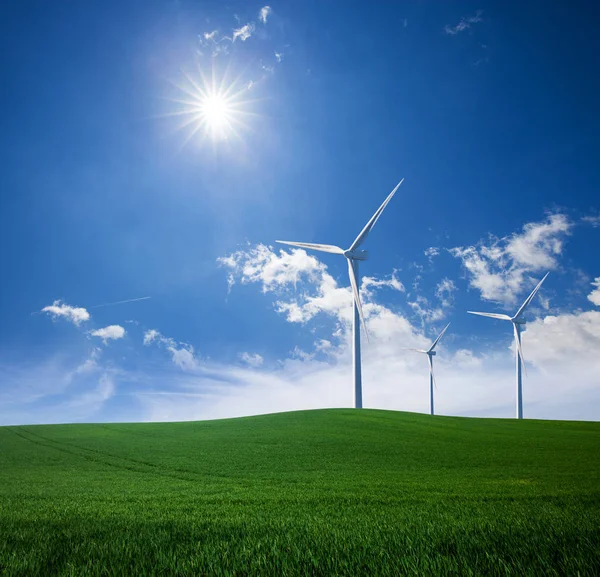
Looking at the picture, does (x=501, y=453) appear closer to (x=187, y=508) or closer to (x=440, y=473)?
(x=440, y=473)

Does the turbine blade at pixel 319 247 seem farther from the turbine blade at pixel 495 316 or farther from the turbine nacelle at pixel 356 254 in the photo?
the turbine blade at pixel 495 316

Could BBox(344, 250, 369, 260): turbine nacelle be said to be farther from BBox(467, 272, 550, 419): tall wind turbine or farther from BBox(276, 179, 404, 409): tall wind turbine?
BBox(467, 272, 550, 419): tall wind turbine

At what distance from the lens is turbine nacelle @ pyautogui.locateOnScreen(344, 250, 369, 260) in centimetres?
6062

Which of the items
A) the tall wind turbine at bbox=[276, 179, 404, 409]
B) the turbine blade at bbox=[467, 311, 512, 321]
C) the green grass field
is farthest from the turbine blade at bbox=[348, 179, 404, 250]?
the turbine blade at bbox=[467, 311, 512, 321]

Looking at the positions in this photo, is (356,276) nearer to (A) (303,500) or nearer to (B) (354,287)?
(B) (354,287)

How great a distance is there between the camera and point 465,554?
4348 mm

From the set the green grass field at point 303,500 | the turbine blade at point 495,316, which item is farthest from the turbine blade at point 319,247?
the turbine blade at point 495,316

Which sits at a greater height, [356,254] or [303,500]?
[356,254]

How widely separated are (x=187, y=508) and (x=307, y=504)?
11.1ft

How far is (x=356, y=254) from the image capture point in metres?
61.0

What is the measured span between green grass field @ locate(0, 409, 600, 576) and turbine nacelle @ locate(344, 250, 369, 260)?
21674 mm

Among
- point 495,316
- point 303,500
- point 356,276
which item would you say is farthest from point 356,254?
point 303,500

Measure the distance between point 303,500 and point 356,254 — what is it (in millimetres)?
49777

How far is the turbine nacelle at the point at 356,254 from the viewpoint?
60.6 m
